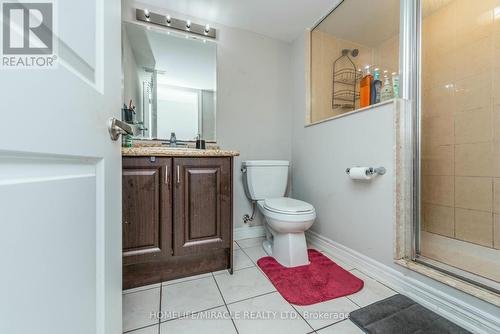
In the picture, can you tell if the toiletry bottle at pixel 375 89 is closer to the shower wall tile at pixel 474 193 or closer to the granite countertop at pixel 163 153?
the shower wall tile at pixel 474 193

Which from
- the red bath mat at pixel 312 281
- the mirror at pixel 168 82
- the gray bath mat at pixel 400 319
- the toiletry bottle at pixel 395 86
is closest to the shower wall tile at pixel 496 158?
the toiletry bottle at pixel 395 86

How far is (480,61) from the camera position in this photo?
1404 mm

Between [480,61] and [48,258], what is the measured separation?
92.9 inches

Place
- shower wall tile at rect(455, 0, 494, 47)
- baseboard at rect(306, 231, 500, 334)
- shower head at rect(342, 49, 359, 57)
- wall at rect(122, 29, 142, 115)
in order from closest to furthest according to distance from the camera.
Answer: baseboard at rect(306, 231, 500, 334)
shower wall tile at rect(455, 0, 494, 47)
wall at rect(122, 29, 142, 115)
shower head at rect(342, 49, 359, 57)

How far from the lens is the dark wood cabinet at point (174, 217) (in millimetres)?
1152

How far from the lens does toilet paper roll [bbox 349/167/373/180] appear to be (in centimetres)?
131

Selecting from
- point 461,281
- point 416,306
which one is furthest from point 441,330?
point 461,281

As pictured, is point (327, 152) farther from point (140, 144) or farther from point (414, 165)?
point (140, 144)

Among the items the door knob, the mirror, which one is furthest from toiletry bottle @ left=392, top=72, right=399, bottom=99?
the door knob

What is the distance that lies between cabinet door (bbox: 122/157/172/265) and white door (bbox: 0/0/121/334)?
55 centimetres

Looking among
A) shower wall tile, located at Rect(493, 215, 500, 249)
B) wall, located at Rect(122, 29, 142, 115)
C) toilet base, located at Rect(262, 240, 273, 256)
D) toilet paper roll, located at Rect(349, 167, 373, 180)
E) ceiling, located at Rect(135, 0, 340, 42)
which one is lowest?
toilet base, located at Rect(262, 240, 273, 256)

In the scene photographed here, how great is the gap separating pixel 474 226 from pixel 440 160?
509 millimetres

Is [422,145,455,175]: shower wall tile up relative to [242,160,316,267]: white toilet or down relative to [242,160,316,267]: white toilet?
up

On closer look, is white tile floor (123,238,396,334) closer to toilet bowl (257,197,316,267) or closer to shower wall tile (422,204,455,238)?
toilet bowl (257,197,316,267)
